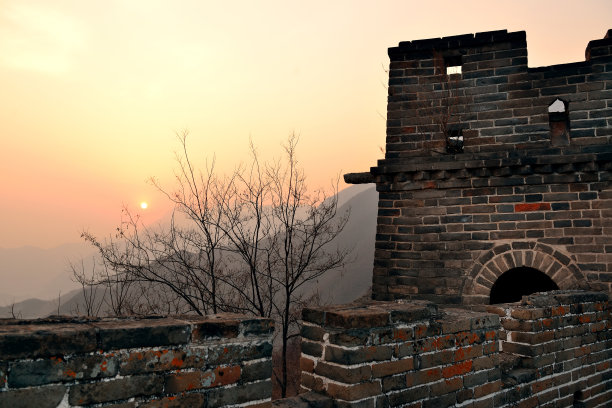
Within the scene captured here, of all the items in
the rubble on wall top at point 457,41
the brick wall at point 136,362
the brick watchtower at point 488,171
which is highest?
the rubble on wall top at point 457,41

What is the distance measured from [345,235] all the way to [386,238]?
234 feet

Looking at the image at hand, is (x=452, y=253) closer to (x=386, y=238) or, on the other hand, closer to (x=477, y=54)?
(x=386, y=238)

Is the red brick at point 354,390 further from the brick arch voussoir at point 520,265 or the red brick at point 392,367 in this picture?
the brick arch voussoir at point 520,265

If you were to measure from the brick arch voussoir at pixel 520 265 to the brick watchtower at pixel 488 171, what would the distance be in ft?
0.05

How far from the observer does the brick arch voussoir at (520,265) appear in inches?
250

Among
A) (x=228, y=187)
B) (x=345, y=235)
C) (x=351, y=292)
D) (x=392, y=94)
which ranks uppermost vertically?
(x=345, y=235)

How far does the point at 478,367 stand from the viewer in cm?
314

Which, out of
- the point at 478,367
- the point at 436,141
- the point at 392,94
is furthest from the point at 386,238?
the point at 478,367

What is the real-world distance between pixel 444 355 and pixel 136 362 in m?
2.00

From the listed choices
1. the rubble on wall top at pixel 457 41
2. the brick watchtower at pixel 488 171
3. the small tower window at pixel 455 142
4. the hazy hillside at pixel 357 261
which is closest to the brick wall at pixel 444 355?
the brick watchtower at pixel 488 171

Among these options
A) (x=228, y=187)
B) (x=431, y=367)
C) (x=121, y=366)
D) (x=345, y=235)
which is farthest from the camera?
(x=345, y=235)

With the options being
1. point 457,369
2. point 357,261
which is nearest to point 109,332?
point 457,369

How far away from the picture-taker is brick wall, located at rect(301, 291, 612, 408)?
8.12 ft

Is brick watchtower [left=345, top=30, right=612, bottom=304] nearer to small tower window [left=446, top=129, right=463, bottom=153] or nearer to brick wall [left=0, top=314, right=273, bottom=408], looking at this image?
small tower window [left=446, top=129, right=463, bottom=153]
